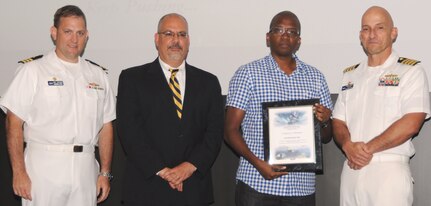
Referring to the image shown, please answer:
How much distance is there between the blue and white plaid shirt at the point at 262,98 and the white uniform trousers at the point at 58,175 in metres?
1.01

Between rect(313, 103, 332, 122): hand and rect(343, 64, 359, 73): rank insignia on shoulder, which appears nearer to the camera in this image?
rect(313, 103, 332, 122): hand

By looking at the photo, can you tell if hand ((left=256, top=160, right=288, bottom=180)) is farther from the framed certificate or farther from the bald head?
the bald head

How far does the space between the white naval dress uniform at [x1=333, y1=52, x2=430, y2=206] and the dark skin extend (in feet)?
0.79

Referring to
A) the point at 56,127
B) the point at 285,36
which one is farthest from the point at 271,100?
the point at 56,127

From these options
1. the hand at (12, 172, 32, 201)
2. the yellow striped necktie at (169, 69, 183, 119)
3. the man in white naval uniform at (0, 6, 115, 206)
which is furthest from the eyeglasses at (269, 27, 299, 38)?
the hand at (12, 172, 32, 201)

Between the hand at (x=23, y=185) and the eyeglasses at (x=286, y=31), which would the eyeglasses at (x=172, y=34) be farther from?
the hand at (x=23, y=185)

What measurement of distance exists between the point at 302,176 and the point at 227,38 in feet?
4.22

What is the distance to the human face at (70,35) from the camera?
365 centimetres

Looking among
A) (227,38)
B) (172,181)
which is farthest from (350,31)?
(172,181)

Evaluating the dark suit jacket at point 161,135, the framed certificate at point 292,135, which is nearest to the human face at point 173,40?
the dark suit jacket at point 161,135

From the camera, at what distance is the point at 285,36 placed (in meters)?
3.69

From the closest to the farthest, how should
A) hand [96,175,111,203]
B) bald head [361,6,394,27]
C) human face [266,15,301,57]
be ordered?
bald head [361,6,394,27]
human face [266,15,301,57]
hand [96,175,111,203]

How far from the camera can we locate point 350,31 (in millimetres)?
4152

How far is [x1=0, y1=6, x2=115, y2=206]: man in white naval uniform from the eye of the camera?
3531 millimetres
